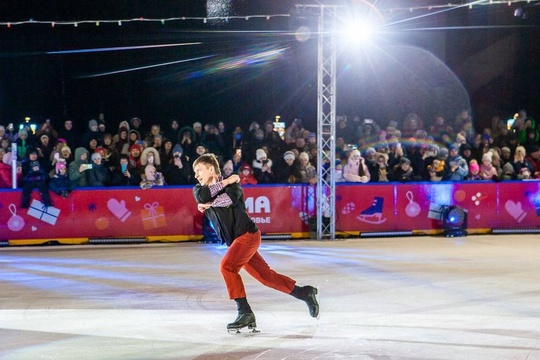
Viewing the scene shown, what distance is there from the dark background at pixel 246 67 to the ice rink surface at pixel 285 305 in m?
8.22

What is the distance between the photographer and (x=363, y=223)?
1736cm

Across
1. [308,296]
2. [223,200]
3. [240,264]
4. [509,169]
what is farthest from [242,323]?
→ [509,169]

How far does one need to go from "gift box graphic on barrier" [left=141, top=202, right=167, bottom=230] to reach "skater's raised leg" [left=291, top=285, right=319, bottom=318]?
29.8 feet

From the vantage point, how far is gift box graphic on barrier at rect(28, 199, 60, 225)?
16562mm

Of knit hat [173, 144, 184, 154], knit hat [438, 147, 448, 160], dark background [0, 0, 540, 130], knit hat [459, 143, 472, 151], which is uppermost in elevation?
dark background [0, 0, 540, 130]

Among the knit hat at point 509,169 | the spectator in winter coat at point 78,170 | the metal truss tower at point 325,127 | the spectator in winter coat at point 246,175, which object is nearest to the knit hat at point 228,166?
the spectator in winter coat at point 246,175

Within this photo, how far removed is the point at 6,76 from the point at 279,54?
25.3 ft

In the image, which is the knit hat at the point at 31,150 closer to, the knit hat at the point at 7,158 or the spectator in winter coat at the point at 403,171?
the knit hat at the point at 7,158

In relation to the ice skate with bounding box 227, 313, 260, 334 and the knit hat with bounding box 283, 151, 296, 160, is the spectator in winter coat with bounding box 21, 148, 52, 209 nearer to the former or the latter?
the knit hat with bounding box 283, 151, 296, 160

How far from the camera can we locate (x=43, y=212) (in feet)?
54.4

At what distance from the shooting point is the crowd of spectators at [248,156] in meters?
16.8

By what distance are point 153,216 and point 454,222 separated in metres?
6.16

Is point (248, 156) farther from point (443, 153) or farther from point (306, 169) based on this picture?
point (443, 153)

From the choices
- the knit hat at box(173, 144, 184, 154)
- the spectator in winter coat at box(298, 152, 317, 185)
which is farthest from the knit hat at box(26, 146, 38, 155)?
the spectator in winter coat at box(298, 152, 317, 185)
